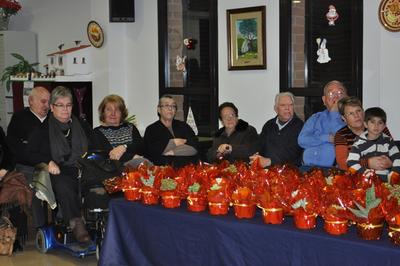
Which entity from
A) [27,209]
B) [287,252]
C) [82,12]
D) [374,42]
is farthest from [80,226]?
[82,12]

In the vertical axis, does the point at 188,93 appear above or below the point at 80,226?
above

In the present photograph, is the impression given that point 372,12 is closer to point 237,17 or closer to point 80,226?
point 237,17

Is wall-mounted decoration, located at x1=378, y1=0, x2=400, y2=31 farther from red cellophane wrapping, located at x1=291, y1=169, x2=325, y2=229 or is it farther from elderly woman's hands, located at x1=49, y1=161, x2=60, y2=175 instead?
elderly woman's hands, located at x1=49, y1=161, x2=60, y2=175

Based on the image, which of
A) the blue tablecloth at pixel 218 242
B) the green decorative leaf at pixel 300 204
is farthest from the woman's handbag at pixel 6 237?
the green decorative leaf at pixel 300 204

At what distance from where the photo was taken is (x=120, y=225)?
12.6 ft

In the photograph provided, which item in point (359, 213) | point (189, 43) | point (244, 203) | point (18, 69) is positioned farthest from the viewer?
point (18, 69)

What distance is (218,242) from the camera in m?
3.24

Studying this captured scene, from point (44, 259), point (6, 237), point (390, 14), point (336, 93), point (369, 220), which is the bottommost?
point (44, 259)

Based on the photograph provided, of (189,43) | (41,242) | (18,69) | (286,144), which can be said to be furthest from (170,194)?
(18,69)

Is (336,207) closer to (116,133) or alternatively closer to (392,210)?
(392,210)

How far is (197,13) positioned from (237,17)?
0.78 m

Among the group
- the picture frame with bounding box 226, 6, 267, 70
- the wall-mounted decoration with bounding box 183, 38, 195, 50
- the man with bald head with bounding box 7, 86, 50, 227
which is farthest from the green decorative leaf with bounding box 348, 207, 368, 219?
the wall-mounted decoration with bounding box 183, 38, 195, 50

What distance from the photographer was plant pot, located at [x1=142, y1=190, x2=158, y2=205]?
3.69 m

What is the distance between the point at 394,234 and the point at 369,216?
0.13 metres
